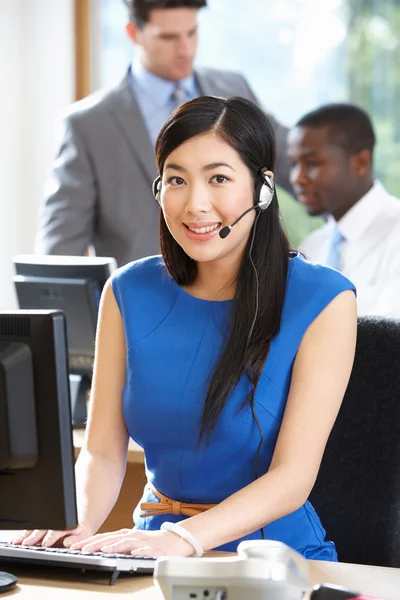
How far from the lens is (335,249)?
10.8 feet

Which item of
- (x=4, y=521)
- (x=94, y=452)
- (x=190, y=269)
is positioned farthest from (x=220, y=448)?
(x=4, y=521)

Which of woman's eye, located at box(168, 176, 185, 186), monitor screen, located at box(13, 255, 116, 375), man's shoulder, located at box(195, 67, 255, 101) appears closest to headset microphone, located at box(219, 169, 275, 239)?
woman's eye, located at box(168, 176, 185, 186)

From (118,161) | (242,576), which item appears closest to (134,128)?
(118,161)

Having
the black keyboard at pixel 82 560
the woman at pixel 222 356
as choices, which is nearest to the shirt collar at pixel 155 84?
the woman at pixel 222 356

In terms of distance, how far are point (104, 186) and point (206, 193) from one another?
68.3 inches

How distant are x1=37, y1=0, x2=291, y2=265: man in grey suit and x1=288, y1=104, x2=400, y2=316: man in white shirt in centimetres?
49

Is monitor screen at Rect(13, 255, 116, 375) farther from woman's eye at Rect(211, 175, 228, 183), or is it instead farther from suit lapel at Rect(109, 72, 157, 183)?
suit lapel at Rect(109, 72, 157, 183)

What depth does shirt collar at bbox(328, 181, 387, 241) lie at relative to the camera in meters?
3.28

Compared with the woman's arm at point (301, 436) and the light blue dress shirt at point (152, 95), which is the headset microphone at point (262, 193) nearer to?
the woman's arm at point (301, 436)

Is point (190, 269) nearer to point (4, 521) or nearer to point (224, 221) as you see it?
point (224, 221)

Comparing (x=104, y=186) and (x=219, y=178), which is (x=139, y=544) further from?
(x=104, y=186)

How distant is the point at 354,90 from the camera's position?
445cm

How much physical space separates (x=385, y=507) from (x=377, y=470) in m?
0.06

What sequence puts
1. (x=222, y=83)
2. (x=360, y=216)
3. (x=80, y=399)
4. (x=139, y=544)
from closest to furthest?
1. (x=139, y=544)
2. (x=80, y=399)
3. (x=360, y=216)
4. (x=222, y=83)
